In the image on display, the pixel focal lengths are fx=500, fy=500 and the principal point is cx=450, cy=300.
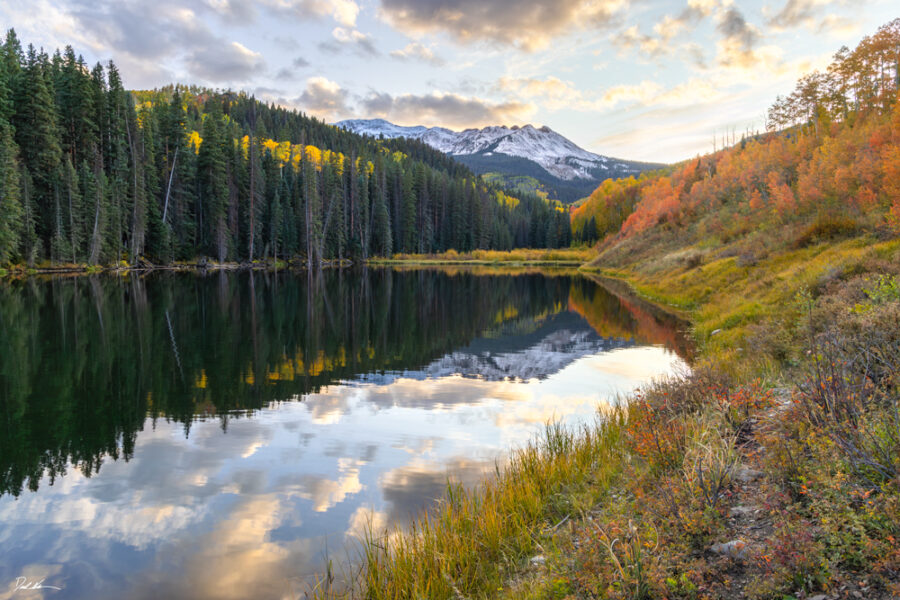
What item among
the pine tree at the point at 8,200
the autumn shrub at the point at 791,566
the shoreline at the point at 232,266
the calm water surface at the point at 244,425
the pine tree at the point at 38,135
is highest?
the pine tree at the point at 38,135

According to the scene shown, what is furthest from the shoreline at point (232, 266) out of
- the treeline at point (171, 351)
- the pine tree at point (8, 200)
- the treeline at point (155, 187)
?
the treeline at point (171, 351)

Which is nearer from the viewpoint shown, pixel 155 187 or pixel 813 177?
pixel 813 177

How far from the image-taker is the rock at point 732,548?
458cm

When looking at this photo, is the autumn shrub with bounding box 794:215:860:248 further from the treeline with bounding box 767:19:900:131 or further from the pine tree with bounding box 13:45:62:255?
the pine tree with bounding box 13:45:62:255

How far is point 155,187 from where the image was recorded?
224 feet

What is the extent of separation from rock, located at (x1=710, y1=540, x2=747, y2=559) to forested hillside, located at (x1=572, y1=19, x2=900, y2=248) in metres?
21.9

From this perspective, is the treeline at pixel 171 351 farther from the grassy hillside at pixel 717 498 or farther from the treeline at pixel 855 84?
the treeline at pixel 855 84

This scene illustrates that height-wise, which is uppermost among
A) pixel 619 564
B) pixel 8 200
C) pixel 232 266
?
pixel 8 200

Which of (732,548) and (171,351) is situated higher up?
(171,351)

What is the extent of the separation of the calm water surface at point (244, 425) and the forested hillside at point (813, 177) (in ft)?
37.7

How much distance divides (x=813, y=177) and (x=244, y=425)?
40394 millimetres

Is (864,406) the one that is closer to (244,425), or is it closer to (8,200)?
(244,425)

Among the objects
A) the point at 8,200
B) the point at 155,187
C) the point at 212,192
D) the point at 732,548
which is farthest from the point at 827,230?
the point at 212,192

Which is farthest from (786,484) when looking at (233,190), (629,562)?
(233,190)
